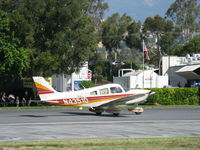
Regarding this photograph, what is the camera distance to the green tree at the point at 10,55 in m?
41.5

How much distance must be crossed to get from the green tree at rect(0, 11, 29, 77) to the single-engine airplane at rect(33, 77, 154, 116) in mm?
12993

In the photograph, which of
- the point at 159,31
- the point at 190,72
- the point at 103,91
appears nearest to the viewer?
the point at 103,91

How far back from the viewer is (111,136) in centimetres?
1731

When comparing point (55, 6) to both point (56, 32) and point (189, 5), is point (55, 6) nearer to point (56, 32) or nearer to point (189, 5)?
point (56, 32)

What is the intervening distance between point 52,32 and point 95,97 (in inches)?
762

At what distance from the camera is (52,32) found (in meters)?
47.2

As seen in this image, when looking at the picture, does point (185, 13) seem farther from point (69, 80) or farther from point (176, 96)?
point (176, 96)

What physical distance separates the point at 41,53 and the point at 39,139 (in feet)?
94.5

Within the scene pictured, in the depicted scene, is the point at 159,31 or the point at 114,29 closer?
the point at 114,29

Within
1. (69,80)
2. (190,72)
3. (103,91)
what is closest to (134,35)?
(69,80)

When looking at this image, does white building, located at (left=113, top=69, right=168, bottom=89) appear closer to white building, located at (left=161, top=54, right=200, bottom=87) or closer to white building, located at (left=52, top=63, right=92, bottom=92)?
white building, located at (left=161, top=54, right=200, bottom=87)

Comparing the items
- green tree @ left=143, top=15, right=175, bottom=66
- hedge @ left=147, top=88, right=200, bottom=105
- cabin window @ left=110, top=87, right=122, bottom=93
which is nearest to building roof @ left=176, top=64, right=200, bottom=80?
hedge @ left=147, top=88, right=200, bottom=105

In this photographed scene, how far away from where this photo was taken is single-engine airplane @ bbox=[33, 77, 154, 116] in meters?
28.5

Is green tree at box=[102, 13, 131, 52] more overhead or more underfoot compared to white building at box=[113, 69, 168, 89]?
more overhead
